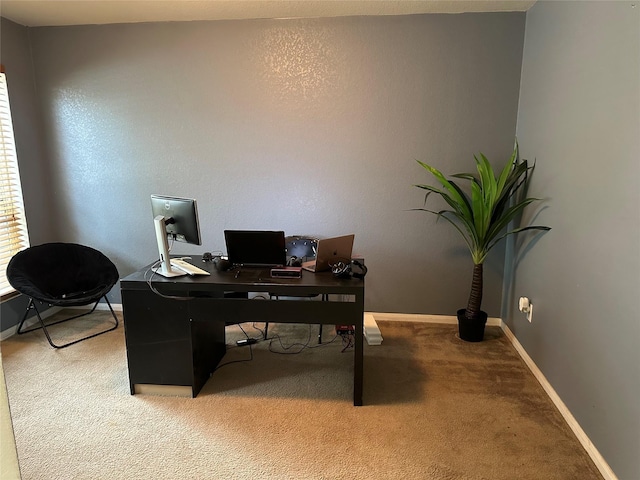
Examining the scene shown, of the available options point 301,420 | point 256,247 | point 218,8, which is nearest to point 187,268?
point 256,247

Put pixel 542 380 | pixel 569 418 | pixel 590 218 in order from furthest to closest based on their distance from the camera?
1. pixel 542 380
2. pixel 569 418
3. pixel 590 218

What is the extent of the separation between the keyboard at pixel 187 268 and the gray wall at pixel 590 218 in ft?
7.18

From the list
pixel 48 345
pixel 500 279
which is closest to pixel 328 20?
pixel 500 279

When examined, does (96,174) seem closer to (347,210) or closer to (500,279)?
(347,210)

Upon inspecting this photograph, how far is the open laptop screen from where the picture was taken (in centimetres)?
245

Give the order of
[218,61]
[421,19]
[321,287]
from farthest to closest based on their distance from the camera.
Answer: [218,61]
[421,19]
[321,287]

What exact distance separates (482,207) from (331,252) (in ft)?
4.24

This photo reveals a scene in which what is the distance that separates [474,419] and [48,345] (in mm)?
3246

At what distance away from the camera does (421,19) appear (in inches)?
128

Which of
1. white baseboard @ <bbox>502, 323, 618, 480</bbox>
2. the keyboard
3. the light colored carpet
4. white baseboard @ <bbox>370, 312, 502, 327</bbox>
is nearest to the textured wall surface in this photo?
white baseboard @ <bbox>370, 312, 502, 327</bbox>

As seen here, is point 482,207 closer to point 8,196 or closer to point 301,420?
point 301,420

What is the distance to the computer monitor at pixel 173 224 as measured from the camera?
2438 mm

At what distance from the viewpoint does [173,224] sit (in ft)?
8.39

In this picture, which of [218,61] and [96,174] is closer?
[218,61]
